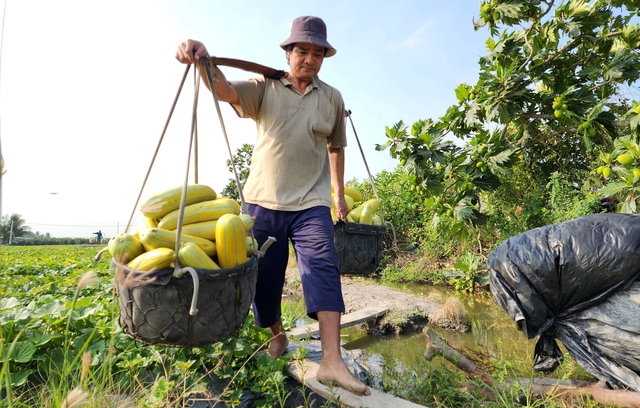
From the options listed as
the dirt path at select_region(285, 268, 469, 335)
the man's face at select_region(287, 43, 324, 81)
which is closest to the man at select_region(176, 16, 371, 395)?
the man's face at select_region(287, 43, 324, 81)

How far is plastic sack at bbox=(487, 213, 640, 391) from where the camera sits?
2.18m

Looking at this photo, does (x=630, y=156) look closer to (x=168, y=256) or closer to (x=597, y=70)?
(x=597, y=70)

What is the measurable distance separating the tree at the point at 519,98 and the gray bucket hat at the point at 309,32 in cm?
164

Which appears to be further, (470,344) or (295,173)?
(470,344)

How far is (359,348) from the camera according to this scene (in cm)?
374

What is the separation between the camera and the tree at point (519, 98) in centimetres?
355

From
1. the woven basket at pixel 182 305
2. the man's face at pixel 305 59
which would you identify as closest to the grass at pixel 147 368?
the woven basket at pixel 182 305

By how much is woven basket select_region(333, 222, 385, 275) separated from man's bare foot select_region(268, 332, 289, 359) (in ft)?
1.78

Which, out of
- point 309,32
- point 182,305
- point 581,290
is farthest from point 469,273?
point 182,305

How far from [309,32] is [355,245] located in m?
1.22

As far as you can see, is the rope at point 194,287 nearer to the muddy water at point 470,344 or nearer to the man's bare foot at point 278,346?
the man's bare foot at point 278,346

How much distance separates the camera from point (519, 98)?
3.74m

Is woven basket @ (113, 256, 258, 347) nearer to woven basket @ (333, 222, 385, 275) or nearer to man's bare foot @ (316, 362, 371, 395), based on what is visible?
man's bare foot @ (316, 362, 371, 395)

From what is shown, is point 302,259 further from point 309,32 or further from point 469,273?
point 469,273
